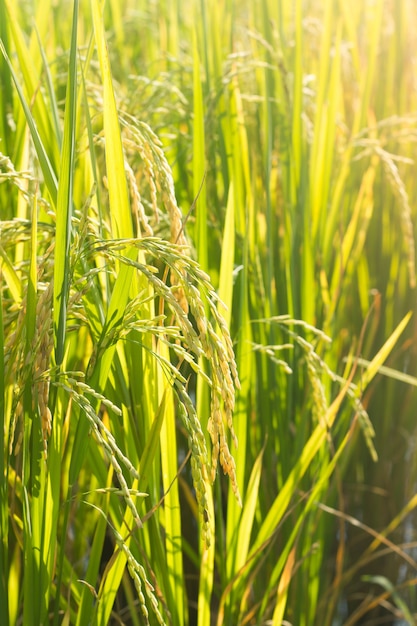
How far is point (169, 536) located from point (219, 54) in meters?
0.97

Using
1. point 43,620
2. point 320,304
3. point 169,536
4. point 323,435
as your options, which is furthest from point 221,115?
point 43,620

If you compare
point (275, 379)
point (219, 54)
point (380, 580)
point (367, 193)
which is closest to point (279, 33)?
point (219, 54)

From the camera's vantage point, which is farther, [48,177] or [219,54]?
[219,54]

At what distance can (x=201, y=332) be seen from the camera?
699 millimetres

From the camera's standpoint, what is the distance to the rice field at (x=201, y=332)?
799 millimetres

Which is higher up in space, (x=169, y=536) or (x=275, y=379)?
(x=275, y=379)

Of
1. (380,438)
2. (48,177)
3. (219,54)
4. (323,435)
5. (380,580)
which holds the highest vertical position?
(219,54)

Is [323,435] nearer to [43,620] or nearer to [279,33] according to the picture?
[43,620]

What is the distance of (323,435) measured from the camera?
1141 millimetres

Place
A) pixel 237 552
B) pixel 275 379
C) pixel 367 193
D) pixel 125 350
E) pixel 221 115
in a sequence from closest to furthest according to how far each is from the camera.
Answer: pixel 125 350
pixel 237 552
pixel 275 379
pixel 221 115
pixel 367 193

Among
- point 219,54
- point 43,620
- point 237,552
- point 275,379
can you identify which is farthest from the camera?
point 219,54

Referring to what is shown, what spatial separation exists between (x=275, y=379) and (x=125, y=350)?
36 centimetres

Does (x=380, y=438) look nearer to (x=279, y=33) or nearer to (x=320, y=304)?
(x=320, y=304)

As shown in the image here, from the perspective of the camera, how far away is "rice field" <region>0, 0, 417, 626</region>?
31.4 inches
